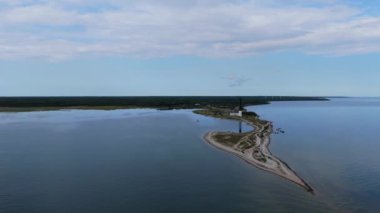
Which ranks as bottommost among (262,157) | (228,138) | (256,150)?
(262,157)

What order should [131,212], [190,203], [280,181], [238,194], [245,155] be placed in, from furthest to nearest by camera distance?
[245,155] < [280,181] < [238,194] < [190,203] < [131,212]

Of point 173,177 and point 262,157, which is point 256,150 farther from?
point 173,177

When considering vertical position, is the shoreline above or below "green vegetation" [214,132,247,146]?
below

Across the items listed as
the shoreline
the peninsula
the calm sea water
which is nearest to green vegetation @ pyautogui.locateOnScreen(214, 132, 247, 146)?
the peninsula

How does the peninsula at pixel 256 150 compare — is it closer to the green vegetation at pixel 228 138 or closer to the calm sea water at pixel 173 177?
the green vegetation at pixel 228 138

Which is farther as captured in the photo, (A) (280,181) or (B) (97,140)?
(B) (97,140)

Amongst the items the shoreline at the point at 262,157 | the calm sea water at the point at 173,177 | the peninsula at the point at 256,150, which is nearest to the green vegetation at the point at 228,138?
the peninsula at the point at 256,150

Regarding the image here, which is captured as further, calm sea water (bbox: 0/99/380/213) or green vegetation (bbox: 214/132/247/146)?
green vegetation (bbox: 214/132/247/146)

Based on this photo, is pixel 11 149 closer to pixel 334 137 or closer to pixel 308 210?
pixel 308 210

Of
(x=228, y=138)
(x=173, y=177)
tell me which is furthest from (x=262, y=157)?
(x=228, y=138)

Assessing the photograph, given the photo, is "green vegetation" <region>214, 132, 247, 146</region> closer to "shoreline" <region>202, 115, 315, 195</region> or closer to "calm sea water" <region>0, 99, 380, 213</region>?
"shoreline" <region>202, 115, 315, 195</region>

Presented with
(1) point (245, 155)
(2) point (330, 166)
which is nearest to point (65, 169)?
(1) point (245, 155)
